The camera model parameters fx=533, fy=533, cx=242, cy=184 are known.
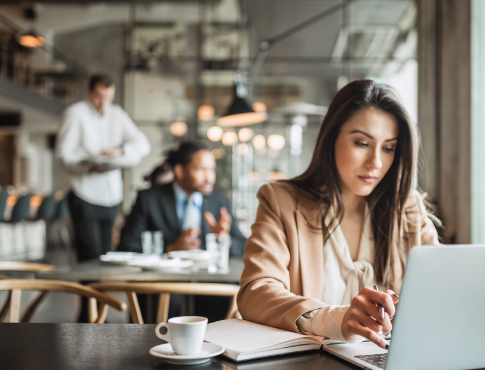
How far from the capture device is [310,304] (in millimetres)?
1096

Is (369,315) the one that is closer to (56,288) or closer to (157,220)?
(56,288)

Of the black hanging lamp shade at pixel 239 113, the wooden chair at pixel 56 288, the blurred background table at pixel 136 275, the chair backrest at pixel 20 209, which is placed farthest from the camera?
the chair backrest at pixel 20 209

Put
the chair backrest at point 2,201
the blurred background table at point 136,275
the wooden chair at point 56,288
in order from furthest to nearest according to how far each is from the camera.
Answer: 1. the chair backrest at point 2,201
2. the blurred background table at point 136,275
3. the wooden chair at point 56,288

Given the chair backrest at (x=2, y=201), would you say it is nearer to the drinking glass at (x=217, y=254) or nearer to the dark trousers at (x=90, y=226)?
the dark trousers at (x=90, y=226)

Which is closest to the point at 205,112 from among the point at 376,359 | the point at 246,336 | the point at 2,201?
the point at 2,201

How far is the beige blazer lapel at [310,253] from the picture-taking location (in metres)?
1.39

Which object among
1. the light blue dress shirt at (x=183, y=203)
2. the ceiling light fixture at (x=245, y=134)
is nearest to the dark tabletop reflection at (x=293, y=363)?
the light blue dress shirt at (x=183, y=203)

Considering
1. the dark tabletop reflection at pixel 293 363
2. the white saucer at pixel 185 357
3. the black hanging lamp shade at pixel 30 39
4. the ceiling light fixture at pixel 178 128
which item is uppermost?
the black hanging lamp shade at pixel 30 39

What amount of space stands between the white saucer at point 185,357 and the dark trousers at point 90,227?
282 cm

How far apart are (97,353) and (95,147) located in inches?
131

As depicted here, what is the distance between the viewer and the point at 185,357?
86 cm

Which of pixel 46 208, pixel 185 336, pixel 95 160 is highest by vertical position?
pixel 95 160

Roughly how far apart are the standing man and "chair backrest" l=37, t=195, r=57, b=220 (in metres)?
5.36

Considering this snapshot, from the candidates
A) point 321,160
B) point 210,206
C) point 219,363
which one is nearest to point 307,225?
point 321,160
